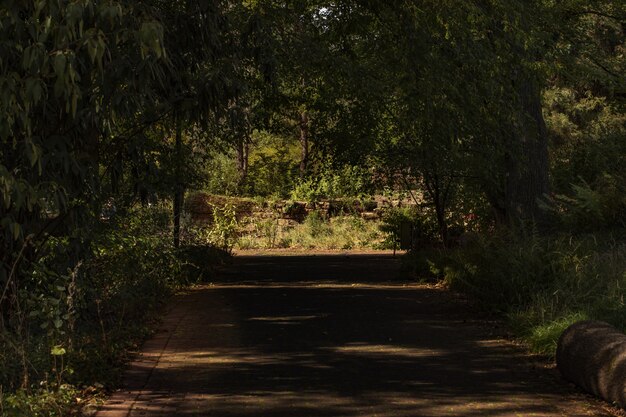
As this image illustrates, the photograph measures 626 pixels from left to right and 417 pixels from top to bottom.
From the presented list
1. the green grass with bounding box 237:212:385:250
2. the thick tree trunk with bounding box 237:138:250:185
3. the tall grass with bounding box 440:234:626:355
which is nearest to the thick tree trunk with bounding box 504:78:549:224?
the tall grass with bounding box 440:234:626:355

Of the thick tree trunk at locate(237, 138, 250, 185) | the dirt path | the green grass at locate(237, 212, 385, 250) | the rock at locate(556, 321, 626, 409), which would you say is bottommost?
the dirt path

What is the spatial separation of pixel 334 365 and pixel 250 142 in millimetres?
8977

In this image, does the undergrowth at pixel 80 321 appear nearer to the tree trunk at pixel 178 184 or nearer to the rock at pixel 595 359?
the tree trunk at pixel 178 184

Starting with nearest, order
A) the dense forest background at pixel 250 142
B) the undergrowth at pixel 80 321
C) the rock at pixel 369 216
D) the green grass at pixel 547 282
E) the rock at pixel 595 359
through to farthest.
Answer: the dense forest background at pixel 250 142 → the undergrowth at pixel 80 321 → the rock at pixel 595 359 → the green grass at pixel 547 282 → the rock at pixel 369 216

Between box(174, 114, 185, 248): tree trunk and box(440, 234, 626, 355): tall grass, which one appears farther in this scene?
box(174, 114, 185, 248): tree trunk

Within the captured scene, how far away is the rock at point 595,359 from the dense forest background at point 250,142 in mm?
1719

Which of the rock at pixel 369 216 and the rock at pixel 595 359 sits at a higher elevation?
the rock at pixel 369 216

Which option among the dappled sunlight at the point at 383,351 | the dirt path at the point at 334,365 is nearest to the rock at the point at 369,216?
the dirt path at the point at 334,365

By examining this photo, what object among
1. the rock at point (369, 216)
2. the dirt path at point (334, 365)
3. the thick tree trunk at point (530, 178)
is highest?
the thick tree trunk at point (530, 178)

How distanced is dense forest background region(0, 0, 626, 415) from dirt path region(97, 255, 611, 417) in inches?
22.2

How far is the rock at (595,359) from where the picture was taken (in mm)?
8133

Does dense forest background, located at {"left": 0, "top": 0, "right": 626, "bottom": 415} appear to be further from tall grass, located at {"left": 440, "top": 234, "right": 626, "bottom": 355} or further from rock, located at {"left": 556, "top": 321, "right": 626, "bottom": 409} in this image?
rock, located at {"left": 556, "top": 321, "right": 626, "bottom": 409}

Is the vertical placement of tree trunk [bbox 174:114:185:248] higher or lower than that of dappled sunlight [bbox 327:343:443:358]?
→ higher

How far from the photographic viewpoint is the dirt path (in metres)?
8.20
